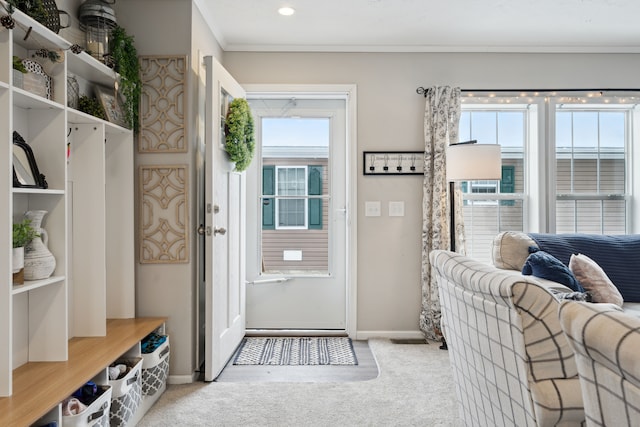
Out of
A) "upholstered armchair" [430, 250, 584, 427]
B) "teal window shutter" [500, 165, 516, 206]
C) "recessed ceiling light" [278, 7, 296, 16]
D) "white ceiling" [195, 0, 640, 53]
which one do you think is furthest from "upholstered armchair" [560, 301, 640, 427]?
"teal window shutter" [500, 165, 516, 206]

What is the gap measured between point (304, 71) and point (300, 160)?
788 millimetres

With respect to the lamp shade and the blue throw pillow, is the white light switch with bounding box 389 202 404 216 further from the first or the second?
the blue throw pillow

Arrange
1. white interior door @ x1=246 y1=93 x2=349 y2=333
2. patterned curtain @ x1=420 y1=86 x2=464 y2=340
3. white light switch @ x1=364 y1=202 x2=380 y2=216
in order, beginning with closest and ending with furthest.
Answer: patterned curtain @ x1=420 y1=86 x2=464 y2=340, white light switch @ x1=364 y1=202 x2=380 y2=216, white interior door @ x1=246 y1=93 x2=349 y2=333

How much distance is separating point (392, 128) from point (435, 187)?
0.63m

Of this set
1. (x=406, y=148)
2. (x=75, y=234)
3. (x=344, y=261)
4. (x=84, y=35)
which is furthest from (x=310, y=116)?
(x=75, y=234)

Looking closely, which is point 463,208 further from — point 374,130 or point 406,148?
point 374,130

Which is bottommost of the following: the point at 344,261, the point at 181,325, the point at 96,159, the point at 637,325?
the point at 181,325

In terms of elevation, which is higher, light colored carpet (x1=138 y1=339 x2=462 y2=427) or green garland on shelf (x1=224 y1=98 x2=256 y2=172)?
green garland on shelf (x1=224 y1=98 x2=256 y2=172)

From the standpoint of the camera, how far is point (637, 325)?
25.7 inches

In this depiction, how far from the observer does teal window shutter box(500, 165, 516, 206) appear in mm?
3908

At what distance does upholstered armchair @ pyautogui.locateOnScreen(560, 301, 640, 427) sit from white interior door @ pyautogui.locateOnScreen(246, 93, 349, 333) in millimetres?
3273

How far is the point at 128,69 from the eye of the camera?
8.32 feet

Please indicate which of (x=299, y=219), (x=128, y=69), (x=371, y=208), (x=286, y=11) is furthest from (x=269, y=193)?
(x=128, y=69)

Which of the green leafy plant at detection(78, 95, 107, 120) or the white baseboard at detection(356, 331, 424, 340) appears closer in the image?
the green leafy plant at detection(78, 95, 107, 120)
